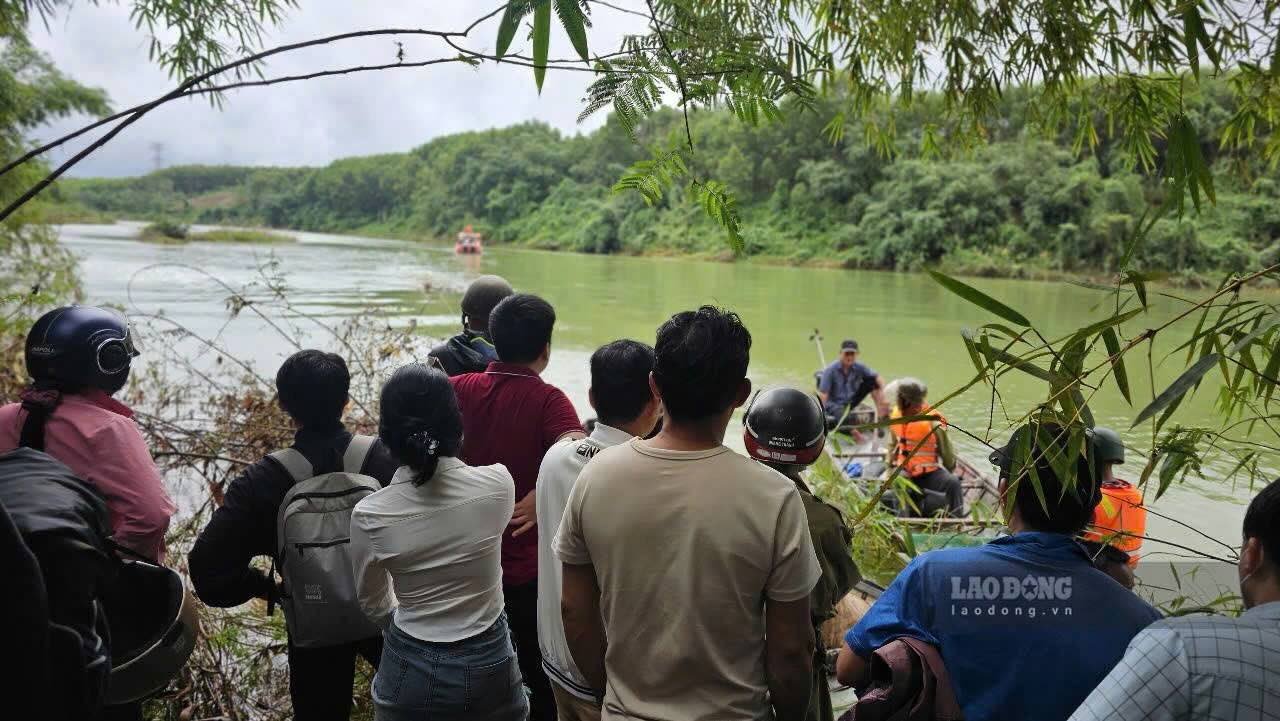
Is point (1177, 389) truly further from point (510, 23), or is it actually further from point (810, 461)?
point (510, 23)

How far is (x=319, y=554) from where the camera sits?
1.62 meters

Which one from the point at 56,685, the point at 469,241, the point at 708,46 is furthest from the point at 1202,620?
the point at 469,241

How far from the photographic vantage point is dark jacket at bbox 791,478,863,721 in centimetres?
147

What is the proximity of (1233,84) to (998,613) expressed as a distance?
1961 millimetres

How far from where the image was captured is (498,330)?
2.04 meters

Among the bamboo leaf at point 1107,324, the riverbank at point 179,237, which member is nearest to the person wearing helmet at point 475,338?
the bamboo leaf at point 1107,324

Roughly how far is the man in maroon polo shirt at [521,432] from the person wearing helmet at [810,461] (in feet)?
1.92

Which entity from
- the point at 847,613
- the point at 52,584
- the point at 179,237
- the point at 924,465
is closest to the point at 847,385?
the point at 924,465

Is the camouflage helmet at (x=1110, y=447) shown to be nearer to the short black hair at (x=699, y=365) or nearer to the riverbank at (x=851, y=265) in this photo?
the short black hair at (x=699, y=365)

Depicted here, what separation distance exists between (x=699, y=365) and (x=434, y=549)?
67 cm

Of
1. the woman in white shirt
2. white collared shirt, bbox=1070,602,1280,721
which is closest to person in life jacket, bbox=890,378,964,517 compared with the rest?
the woman in white shirt

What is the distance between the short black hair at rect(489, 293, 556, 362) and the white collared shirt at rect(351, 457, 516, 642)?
19.2 inches

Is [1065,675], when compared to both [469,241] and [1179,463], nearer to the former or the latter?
[1179,463]

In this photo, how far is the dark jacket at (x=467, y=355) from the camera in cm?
252
